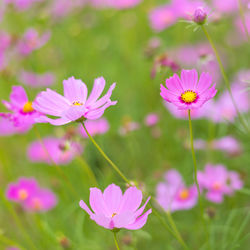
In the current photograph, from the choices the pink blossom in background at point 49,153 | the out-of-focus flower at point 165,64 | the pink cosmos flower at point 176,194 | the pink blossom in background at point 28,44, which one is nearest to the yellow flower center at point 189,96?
the out-of-focus flower at point 165,64

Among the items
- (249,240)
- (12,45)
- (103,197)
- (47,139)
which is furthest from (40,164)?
(103,197)

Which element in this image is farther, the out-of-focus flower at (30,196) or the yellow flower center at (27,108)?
the out-of-focus flower at (30,196)

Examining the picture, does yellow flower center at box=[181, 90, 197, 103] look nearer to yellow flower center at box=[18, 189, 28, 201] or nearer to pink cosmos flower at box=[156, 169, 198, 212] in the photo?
pink cosmos flower at box=[156, 169, 198, 212]

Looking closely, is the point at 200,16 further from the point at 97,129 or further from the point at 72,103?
the point at 97,129

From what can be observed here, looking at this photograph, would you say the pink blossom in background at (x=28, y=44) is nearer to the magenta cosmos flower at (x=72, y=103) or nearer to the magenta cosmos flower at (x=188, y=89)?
the magenta cosmos flower at (x=72, y=103)

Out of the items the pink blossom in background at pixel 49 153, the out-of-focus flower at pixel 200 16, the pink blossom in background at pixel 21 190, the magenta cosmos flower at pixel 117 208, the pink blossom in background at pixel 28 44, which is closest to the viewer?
the magenta cosmos flower at pixel 117 208

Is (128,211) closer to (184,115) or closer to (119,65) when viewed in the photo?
(184,115)
